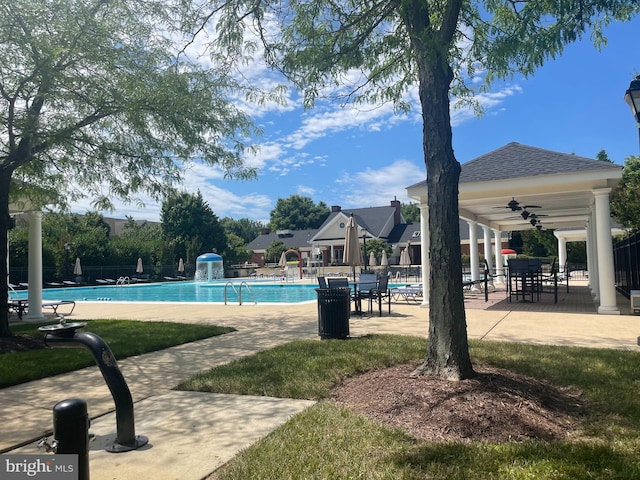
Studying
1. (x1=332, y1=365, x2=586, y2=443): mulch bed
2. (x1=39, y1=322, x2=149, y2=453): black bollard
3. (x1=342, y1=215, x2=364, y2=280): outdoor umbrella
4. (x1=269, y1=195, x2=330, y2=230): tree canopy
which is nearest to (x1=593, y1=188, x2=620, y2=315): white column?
(x1=342, y1=215, x2=364, y2=280): outdoor umbrella

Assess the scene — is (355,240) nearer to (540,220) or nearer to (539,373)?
(539,373)

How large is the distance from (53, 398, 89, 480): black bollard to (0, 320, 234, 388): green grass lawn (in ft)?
5.86

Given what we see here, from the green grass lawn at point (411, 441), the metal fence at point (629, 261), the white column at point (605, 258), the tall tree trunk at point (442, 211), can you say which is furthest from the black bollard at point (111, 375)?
the metal fence at point (629, 261)

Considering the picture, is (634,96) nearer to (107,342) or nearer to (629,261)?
(107,342)

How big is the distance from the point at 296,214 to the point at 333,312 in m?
71.1

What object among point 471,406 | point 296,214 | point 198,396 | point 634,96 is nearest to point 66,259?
point 198,396

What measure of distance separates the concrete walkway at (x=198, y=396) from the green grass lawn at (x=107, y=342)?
0.92ft

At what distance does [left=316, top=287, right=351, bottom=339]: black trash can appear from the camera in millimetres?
8242

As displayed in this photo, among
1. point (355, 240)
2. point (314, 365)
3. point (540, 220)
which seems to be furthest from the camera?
point (540, 220)

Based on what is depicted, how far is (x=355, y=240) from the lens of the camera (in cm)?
1524

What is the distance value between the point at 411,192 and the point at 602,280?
5.63 m

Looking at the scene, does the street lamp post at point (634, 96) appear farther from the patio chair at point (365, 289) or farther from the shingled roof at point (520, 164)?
the patio chair at point (365, 289)

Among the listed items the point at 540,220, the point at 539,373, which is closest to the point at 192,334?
the point at 539,373

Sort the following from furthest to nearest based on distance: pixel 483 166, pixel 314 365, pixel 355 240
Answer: pixel 355 240
pixel 483 166
pixel 314 365
